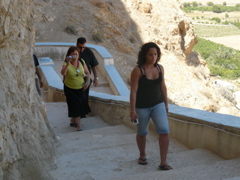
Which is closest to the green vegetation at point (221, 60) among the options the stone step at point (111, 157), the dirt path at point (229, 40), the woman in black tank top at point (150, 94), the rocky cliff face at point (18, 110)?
the dirt path at point (229, 40)

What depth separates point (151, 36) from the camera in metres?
23.6

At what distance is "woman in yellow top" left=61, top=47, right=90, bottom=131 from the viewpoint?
6.31 metres

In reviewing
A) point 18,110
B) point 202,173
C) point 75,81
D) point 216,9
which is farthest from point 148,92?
point 216,9

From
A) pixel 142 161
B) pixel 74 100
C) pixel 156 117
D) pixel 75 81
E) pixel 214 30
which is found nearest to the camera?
pixel 156 117

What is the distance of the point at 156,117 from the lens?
4.36 metres

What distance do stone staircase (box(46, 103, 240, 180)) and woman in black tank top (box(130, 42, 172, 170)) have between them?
0.39 metres

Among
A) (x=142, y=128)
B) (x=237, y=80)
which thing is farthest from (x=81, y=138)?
(x=237, y=80)

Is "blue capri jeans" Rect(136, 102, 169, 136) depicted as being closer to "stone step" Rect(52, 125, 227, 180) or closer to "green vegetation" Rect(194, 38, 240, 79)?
"stone step" Rect(52, 125, 227, 180)

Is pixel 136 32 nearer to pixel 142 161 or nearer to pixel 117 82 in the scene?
pixel 117 82

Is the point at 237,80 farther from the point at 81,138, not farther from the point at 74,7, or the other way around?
the point at 81,138

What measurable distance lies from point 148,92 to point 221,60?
45.0 meters

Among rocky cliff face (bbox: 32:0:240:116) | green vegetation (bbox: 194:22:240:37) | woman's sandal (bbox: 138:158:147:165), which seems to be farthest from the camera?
green vegetation (bbox: 194:22:240:37)

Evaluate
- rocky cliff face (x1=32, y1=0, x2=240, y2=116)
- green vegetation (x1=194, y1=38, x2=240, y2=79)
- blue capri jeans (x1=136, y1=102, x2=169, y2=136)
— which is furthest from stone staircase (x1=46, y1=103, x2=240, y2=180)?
green vegetation (x1=194, y1=38, x2=240, y2=79)

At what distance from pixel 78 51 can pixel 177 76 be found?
12.7 metres
